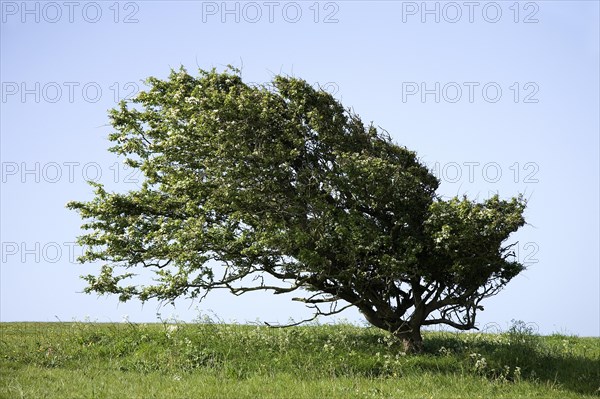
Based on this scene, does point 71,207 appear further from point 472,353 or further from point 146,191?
point 472,353

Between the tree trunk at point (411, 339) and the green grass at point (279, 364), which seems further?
the tree trunk at point (411, 339)

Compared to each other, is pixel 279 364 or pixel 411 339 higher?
pixel 411 339

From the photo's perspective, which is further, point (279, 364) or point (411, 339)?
point (411, 339)

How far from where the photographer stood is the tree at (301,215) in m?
20.5

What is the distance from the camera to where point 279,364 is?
20.8m

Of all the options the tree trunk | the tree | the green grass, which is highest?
the tree

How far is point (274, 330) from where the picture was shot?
2475 cm

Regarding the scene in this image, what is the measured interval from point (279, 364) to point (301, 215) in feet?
15.7

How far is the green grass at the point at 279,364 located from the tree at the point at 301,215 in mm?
1709

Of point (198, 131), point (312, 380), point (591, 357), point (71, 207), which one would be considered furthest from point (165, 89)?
point (591, 357)

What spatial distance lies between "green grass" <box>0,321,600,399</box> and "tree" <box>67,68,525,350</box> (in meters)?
1.71

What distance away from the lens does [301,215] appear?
21188mm

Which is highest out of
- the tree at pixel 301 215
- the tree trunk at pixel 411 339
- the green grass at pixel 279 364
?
the tree at pixel 301 215

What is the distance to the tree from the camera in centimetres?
2055
